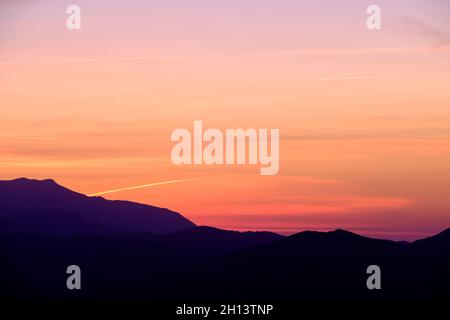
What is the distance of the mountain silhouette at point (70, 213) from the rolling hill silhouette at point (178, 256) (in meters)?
0.03

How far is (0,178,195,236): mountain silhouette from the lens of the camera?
18.3m

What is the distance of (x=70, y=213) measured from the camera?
781 inches

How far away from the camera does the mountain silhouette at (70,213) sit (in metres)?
18.3

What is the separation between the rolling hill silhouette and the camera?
17578mm

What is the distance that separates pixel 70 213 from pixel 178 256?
2.31 m

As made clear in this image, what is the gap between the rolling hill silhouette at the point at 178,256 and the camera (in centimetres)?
1758

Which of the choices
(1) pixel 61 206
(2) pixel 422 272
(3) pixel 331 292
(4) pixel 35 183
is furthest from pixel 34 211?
(2) pixel 422 272

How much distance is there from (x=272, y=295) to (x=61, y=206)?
5.01 metres

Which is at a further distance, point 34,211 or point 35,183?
point 34,211

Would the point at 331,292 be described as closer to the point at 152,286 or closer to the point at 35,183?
the point at 152,286

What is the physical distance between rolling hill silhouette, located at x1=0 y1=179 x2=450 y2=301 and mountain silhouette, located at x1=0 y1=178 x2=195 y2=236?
0.03 metres
